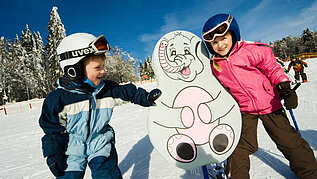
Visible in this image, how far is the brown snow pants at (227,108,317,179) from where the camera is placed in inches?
55.3

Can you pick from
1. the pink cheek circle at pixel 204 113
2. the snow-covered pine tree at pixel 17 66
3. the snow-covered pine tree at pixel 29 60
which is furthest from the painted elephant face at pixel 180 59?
the snow-covered pine tree at pixel 17 66

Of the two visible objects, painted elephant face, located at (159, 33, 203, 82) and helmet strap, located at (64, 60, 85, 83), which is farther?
painted elephant face, located at (159, 33, 203, 82)

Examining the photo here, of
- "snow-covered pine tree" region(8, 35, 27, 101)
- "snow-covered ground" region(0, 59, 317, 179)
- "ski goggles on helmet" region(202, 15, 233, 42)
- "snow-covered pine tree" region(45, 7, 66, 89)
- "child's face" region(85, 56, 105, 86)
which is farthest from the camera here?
"snow-covered pine tree" region(8, 35, 27, 101)

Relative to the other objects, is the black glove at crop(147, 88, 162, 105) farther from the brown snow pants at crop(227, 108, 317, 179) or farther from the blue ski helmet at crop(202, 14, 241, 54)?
the brown snow pants at crop(227, 108, 317, 179)

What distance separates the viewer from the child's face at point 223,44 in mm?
1577

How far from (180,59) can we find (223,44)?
47 cm

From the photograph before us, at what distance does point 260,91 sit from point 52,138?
6.53ft

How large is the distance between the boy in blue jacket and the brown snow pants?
40.4 inches

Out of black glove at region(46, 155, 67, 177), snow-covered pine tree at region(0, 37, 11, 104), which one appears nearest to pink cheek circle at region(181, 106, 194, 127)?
black glove at region(46, 155, 67, 177)

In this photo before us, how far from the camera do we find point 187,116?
1.46m

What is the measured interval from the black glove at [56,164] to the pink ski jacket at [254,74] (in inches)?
69.3

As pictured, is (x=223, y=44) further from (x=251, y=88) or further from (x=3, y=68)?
(x=3, y=68)

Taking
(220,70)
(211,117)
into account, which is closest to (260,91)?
(220,70)

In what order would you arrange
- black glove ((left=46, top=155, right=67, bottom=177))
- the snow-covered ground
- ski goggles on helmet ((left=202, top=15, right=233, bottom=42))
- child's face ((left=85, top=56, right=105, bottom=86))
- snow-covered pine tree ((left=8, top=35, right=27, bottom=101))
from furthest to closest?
snow-covered pine tree ((left=8, top=35, right=27, bottom=101)) < the snow-covered ground < ski goggles on helmet ((left=202, top=15, right=233, bottom=42)) < child's face ((left=85, top=56, right=105, bottom=86)) < black glove ((left=46, top=155, right=67, bottom=177))
